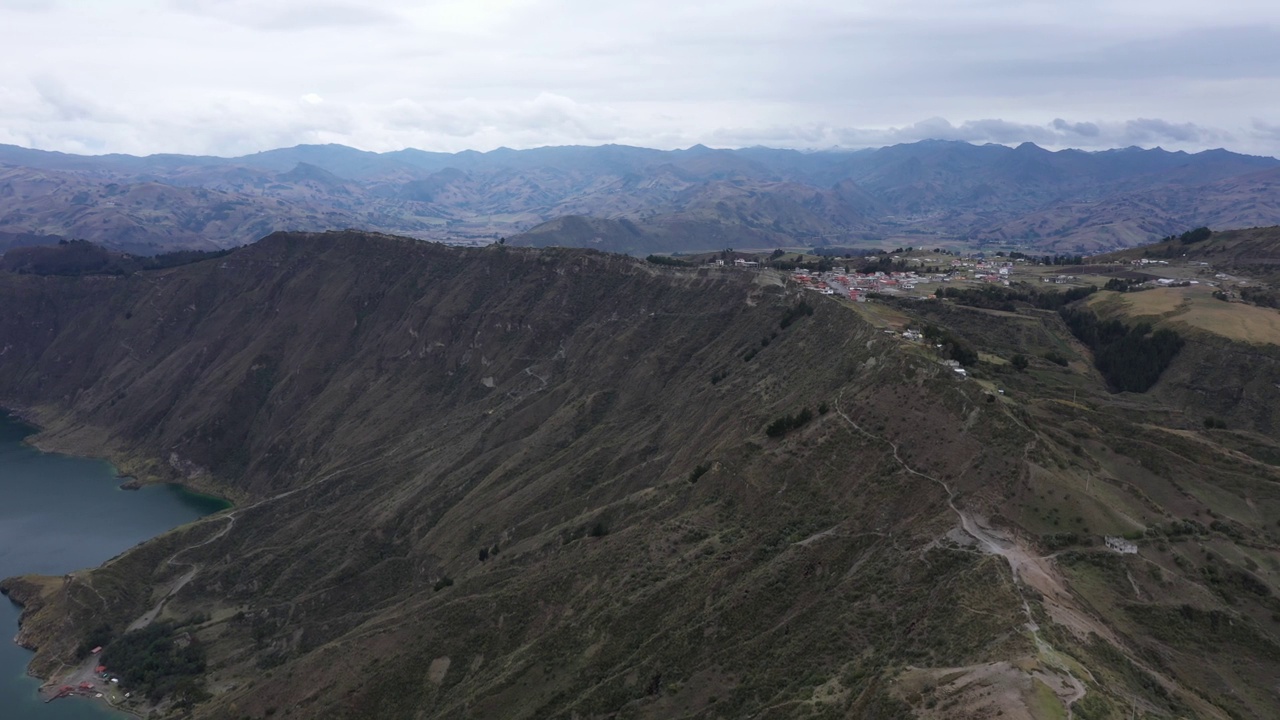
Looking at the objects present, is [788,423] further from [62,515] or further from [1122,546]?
[62,515]

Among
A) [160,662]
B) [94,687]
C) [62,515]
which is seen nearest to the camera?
[94,687]

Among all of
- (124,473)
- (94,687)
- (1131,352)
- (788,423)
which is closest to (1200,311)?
(1131,352)

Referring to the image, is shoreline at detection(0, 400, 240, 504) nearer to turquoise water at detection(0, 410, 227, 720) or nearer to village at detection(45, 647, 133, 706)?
turquoise water at detection(0, 410, 227, 720)

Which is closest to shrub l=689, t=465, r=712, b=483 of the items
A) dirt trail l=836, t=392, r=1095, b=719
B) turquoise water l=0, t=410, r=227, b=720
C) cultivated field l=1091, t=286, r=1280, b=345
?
dirt trail l=836, t=392, r=1095, b=719

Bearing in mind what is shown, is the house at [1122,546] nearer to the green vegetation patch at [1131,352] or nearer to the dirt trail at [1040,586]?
the dirt trail at [1040,586]

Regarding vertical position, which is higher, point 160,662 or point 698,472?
point 698,472

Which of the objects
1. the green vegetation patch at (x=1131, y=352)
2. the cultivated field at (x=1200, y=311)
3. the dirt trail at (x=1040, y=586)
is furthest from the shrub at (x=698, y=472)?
the cultivated field at (x=1200, y=311)
